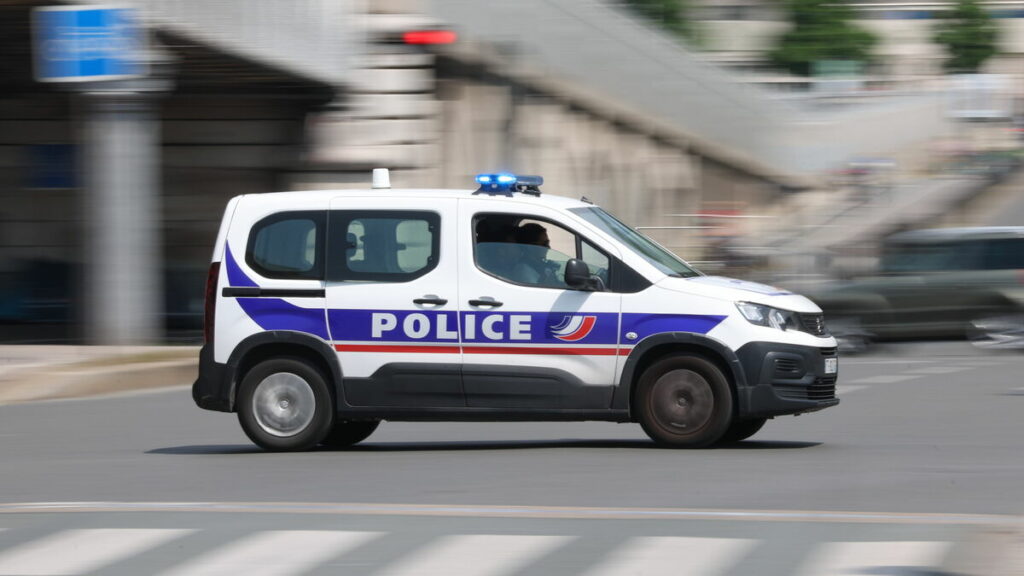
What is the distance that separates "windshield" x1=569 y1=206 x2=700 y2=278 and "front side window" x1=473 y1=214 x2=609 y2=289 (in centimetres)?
20

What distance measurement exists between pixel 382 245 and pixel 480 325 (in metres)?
0.81

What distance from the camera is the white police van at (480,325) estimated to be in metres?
10.8

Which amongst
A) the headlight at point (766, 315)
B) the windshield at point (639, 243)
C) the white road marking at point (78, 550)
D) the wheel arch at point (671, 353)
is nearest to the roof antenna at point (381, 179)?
the windshield at point (639, 243)

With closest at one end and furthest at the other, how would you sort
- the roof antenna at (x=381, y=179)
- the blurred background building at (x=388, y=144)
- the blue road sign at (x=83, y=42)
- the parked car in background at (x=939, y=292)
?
the roof antenna at (x=381, y=179) < the blue road sign at (x=83, y=42) < the blurred background building at (x=388, y=144) < the parked car in background at (x=939, y=292)

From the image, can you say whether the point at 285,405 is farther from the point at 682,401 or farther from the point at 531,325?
the point at 682,401

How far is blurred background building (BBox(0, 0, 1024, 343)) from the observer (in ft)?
65.5

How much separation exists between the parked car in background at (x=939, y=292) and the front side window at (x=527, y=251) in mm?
11798

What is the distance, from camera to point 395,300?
36.0ft

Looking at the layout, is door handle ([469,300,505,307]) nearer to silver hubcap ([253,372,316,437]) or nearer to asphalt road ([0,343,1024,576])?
asphalt road ([0,343,1024,576])

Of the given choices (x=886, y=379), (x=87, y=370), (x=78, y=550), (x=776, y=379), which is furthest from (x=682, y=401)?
(x=87, y=370)

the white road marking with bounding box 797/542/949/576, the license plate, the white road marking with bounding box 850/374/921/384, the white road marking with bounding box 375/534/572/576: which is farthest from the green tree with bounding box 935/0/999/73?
the white road marking with bounding box 375/534/572/576

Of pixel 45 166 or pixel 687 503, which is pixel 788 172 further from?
pixel 687 503

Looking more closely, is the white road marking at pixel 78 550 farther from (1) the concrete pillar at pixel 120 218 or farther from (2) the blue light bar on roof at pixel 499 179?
(1) the concrete pillar at pixel 120 218

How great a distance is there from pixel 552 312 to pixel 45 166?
18095mm
